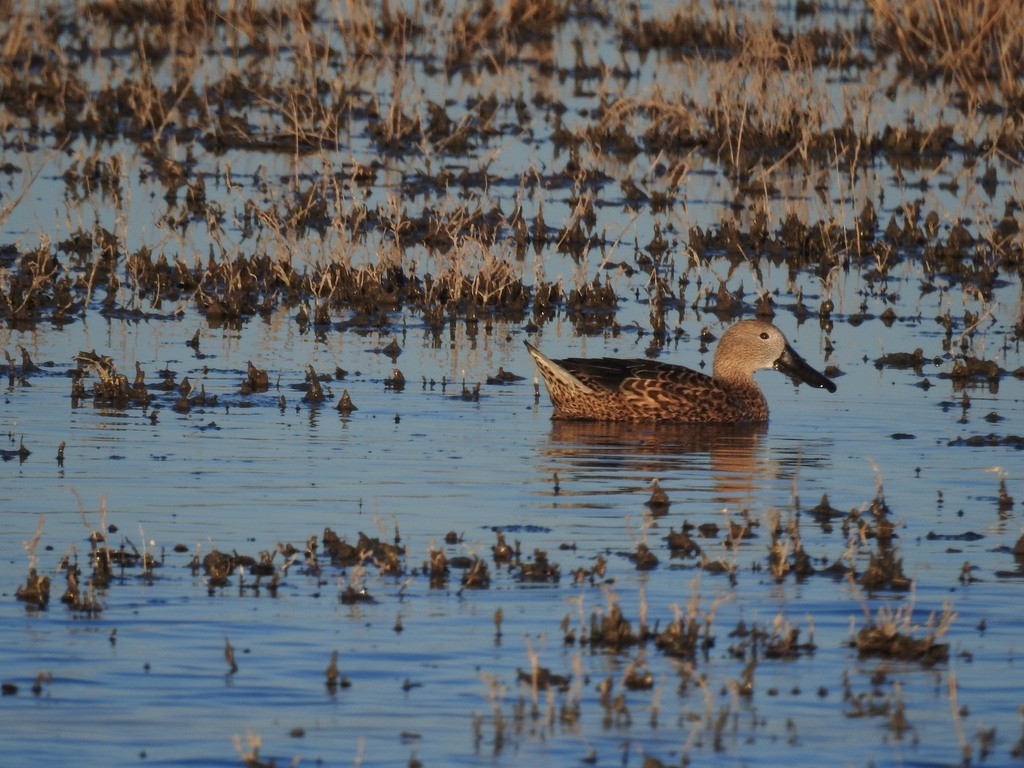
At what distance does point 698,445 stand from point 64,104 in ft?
39.8

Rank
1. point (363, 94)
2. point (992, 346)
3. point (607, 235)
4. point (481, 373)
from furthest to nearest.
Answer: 1. point (363, 94)
2. point (607, 235)
3. point (992, 346)
4. point (481, 373)

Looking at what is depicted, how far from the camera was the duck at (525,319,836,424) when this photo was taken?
13047 millimetres

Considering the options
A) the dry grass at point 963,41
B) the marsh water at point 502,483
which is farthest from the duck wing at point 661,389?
the dry grass at point 963,41

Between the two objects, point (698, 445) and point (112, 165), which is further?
point (112, 165)

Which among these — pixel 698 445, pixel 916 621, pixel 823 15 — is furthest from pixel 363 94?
pixel 916 621

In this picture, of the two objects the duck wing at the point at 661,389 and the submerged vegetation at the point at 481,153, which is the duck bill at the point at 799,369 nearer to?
the duck wing at the point at 661,389

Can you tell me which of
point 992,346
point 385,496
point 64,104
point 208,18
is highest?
point 208,18

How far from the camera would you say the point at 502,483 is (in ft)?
36.0

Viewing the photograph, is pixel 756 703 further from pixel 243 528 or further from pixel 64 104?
pixel 64 104

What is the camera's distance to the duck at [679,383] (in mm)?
13047

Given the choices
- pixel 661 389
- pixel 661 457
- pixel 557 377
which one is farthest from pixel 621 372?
pixel 661 457

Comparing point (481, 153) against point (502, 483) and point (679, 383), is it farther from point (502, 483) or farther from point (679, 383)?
point (502, 483)

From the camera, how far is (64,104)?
22906mm

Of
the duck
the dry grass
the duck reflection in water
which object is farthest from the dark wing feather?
the dry grass
